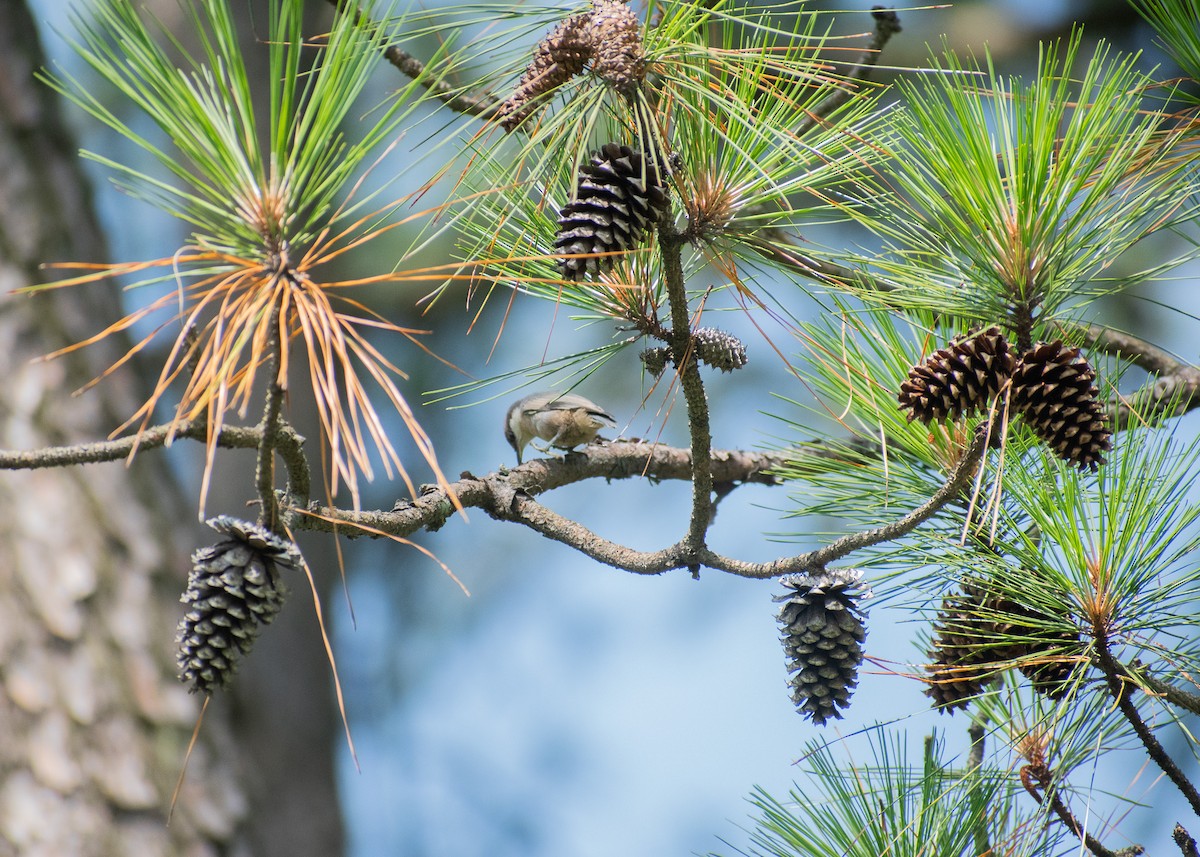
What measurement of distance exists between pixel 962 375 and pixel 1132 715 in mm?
314

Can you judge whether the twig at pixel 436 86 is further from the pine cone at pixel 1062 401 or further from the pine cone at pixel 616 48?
the pine cone at pixel 1062 401

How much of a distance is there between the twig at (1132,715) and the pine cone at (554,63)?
0.61 metres

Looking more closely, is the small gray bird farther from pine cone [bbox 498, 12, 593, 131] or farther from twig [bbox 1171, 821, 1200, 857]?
twig [bbox 1171, 821, 1200, 857]

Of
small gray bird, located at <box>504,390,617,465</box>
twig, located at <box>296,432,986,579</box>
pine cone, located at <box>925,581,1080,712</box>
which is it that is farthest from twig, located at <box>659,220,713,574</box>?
small gray bird, located at <box>504,390,617,465</box>

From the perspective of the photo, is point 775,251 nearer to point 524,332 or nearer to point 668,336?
point 668,336

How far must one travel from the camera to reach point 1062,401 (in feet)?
2.23

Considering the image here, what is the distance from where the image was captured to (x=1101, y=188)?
2.35 ft

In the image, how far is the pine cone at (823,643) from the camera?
2.82ft

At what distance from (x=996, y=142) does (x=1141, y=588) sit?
387 millimetres

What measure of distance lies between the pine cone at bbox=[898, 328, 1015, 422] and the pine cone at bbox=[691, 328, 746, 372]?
0.77ft

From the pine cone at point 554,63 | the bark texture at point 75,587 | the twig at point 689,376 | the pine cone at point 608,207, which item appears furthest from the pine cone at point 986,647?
the bark texture at point 75,587

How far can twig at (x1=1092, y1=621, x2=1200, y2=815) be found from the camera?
0.77m

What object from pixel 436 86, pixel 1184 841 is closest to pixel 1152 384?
pixel 1184 841

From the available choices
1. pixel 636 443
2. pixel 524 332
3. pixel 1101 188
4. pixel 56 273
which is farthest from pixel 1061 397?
pixel 524 332
